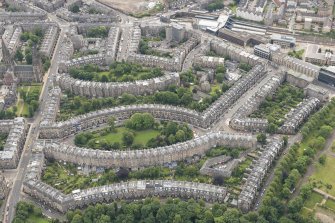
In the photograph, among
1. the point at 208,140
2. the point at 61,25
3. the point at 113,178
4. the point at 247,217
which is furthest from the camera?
the point at 61,25

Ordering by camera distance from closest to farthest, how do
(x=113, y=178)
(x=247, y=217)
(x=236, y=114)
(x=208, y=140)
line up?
1. (x=247, y=217)
2. (x=113, y=178)
3. (x=208, y=140)
4. (x=236, y=114)

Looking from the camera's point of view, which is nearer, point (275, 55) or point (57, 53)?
point (275, 55)

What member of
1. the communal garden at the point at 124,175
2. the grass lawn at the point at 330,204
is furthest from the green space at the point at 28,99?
the grass lawn at the point at 330,204

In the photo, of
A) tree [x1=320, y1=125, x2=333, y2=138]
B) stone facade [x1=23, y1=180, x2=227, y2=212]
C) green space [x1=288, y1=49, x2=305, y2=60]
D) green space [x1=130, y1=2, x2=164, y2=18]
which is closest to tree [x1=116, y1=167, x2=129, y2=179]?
stone facade [x1=23, y1=180, x2=227, y2=212]

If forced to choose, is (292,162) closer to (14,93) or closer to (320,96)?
(320,96)

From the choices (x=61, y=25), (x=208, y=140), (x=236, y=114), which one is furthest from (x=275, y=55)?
(x=61, y=25)

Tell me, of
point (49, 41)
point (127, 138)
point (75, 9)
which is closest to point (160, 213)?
point (127, 138)

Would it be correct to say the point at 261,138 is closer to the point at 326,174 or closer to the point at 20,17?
the point at 326,174
